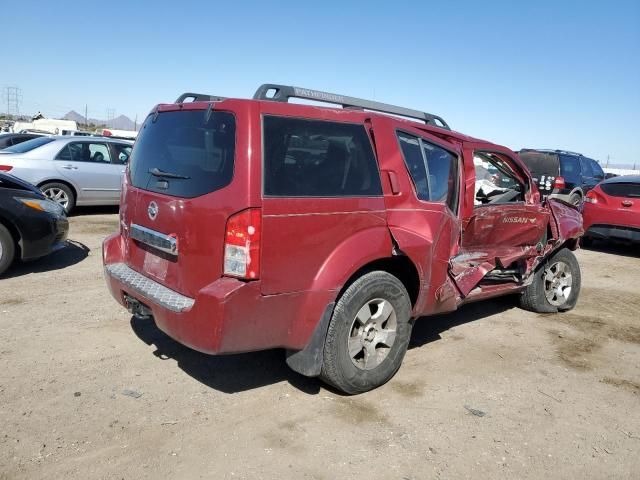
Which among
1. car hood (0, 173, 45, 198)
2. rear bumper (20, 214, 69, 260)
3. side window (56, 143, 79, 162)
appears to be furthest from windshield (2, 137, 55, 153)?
rear bumper (20, 214, 69, 260)

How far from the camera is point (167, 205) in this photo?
331cm

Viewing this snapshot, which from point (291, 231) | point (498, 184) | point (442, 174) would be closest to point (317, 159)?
point (291, 231)

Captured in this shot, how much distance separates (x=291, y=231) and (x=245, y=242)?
30 centimetres

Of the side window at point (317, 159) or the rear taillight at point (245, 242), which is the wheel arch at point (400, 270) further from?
the rear taillight at point (245, 242)

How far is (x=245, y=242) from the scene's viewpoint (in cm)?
296

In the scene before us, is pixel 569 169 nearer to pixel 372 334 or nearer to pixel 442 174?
pixel 442 174

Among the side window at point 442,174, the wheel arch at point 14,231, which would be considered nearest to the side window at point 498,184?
the side window at point 442,174

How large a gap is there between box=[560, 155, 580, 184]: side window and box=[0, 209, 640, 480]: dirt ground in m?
10.0

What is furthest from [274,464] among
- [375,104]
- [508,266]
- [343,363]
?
[508,266]

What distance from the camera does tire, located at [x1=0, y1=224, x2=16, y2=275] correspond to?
19.1ft

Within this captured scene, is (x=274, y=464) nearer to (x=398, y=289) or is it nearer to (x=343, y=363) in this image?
(x=343, y=363)

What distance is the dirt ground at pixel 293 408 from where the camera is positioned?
2904 millimetres

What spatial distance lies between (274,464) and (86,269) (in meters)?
4.64

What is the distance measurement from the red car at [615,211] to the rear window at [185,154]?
8481 millimetres
